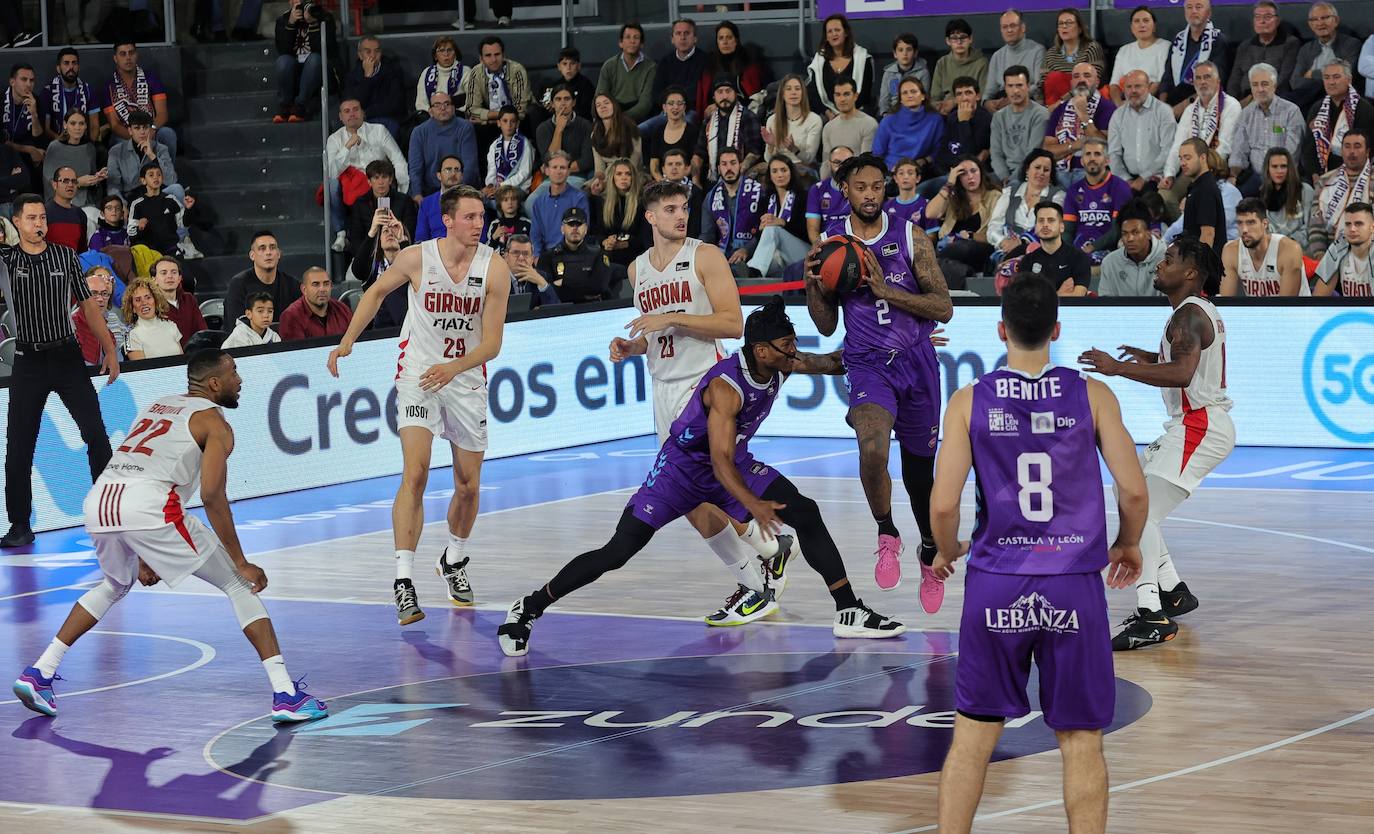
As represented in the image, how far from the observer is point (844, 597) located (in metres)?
9.12

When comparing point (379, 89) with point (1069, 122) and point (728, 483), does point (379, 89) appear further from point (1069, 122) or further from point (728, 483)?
point (728, 483)

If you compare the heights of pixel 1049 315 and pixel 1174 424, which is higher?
pixel 1049 315

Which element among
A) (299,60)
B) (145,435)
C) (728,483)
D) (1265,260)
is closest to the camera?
(145,435)

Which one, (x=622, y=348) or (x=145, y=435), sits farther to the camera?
(x=622, y=348)

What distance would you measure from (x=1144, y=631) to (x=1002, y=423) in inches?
146

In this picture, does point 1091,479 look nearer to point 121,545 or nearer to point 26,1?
point 121,545

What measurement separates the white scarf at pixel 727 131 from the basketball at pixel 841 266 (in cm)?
941

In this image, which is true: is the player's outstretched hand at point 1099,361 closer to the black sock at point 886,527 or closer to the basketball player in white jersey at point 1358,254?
the black sock at point 886,527

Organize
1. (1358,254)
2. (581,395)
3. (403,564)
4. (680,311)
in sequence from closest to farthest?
1. (403,564)
2. (680,311)
3. (1358,254)
4. (581,395)

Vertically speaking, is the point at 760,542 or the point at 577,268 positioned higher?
the point at 577,268

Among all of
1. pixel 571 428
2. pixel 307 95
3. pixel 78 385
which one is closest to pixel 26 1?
pixel 307 95

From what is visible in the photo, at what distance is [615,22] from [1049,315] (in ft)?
54.3

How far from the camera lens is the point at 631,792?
6.79m

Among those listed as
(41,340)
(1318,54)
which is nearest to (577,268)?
(41,340)
